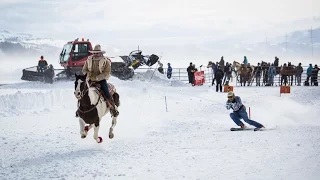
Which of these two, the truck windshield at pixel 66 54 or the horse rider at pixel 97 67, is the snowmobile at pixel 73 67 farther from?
the horse rider at pixel 97 67

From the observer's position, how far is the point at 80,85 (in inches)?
364

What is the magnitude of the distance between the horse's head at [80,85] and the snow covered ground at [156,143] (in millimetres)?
1397

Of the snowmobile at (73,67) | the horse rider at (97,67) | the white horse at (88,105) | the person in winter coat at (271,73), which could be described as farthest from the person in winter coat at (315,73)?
the white horse at (88,105)

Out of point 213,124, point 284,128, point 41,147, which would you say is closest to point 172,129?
point 213,124

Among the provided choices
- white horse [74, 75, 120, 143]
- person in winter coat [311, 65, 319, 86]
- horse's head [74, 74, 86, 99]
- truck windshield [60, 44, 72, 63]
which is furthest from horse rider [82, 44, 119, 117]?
person in winter coat [311, 65, 319, 86]

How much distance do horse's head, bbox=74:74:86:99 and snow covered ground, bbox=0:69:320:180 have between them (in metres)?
1.40

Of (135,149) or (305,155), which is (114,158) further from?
(305,155)

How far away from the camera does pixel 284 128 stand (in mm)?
13133

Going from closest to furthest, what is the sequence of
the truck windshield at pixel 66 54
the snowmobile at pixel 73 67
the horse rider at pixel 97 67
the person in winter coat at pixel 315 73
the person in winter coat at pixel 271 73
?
the horse rider at pixel 97 67 < the snowmobile at pixel 73 67 < the truck windshield at pixel 66 54 < the person in winter coat at pixel 271 73 < the person in winter coat at pixel 315 73

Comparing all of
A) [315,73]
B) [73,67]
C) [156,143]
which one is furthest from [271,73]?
[156,143]

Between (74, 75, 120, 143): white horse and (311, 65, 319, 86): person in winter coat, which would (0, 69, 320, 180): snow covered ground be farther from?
(311, 65, 319, 86): person in winter coat

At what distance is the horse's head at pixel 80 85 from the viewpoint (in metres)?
9.10

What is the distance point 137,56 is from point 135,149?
721 inches

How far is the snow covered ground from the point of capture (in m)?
7.82
